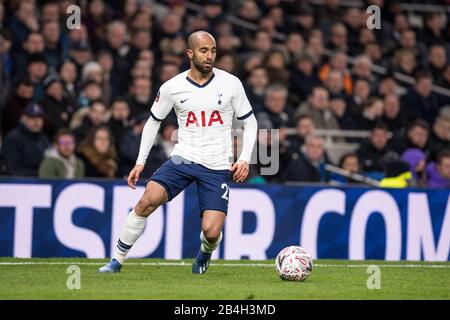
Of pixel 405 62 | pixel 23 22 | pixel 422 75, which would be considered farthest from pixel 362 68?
pixel 23 22

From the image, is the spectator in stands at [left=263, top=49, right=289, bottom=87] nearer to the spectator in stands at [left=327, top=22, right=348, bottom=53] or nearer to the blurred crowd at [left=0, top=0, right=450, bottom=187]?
the blurred crowd at [left=0, top=0, right=450, bottom=187]

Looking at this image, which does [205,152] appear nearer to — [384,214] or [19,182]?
[19,182]

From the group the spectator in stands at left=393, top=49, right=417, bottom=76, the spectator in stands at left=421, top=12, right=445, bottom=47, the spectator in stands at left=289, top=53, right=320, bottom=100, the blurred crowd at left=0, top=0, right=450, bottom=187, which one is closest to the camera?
the blurred crowd at left=0, top=0, right=450, bottom=187

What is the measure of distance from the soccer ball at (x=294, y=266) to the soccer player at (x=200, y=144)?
0.71m

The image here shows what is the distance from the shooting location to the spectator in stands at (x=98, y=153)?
1638 centimetres

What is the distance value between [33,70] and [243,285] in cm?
773

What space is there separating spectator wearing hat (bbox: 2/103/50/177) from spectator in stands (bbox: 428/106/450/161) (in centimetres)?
681

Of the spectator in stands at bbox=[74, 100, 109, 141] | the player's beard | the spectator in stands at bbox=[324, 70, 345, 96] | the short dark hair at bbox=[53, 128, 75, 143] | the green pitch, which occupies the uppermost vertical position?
the spectator in stands at bbox=[324, 70, 345, 96]

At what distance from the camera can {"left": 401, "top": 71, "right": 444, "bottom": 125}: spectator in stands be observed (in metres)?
21.4

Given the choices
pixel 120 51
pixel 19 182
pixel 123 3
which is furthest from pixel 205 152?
pixel 123 3

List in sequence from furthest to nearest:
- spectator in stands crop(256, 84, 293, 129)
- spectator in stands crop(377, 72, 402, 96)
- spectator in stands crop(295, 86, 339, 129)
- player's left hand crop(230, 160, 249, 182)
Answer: spectator in stands crop(377, 72, 402, 96), spectator in stands crop(295, 86, 339, 129), spectator in stands crop(256, 84, 293, 129), player's left hand crop(230, 160, 249, 182)

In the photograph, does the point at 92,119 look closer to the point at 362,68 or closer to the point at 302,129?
the point at 302,129

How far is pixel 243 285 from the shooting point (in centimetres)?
1104

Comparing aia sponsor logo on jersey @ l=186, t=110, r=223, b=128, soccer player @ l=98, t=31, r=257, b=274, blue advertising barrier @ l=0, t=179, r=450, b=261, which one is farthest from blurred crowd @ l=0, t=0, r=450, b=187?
aia sponsor logo on jersey @ l=186, t=110, r=223, b=128
